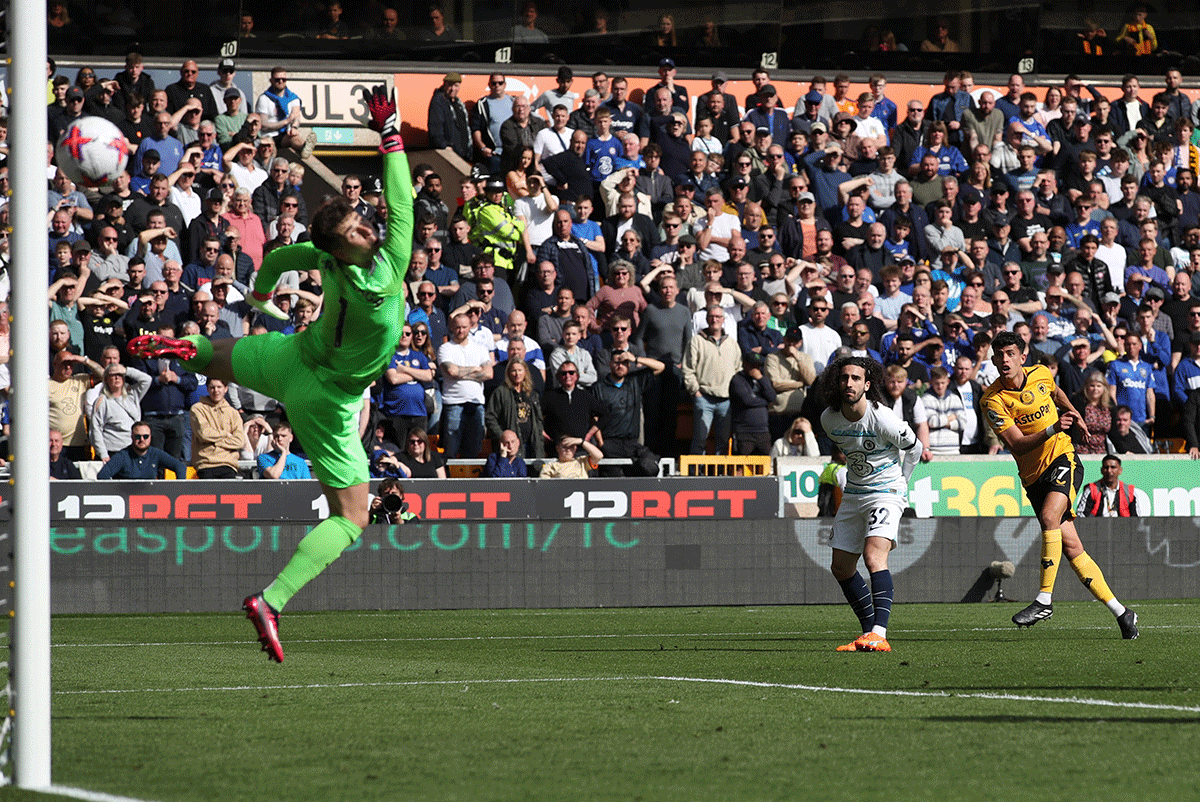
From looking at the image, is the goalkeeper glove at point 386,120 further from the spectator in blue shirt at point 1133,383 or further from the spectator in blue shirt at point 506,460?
the spectator in blue shirt at point 1133,383

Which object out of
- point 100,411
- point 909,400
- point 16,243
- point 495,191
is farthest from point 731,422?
point 16,243

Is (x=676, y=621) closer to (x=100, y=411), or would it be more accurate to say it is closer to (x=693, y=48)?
(x=100, y=411)

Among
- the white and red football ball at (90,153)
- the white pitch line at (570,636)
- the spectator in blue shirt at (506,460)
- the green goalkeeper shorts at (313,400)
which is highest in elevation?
the white and red football ball at (90,153)

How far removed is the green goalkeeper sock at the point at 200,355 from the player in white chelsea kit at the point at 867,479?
422 cm

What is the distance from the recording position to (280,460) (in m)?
16.1

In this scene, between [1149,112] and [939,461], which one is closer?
[939,461]

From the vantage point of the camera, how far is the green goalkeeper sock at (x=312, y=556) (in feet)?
24.1

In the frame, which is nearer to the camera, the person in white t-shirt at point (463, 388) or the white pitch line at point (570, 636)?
the white pitch line at point (570, 636)

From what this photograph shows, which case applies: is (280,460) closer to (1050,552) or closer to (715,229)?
(715,229)

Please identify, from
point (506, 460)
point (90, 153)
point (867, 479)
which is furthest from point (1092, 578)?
point (90, 153)

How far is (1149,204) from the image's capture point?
865 inches

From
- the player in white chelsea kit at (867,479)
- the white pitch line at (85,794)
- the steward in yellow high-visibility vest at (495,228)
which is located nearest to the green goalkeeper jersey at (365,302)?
the white pitch line at (85,794)

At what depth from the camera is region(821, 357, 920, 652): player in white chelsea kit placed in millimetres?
10352

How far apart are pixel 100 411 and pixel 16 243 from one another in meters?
10.9
